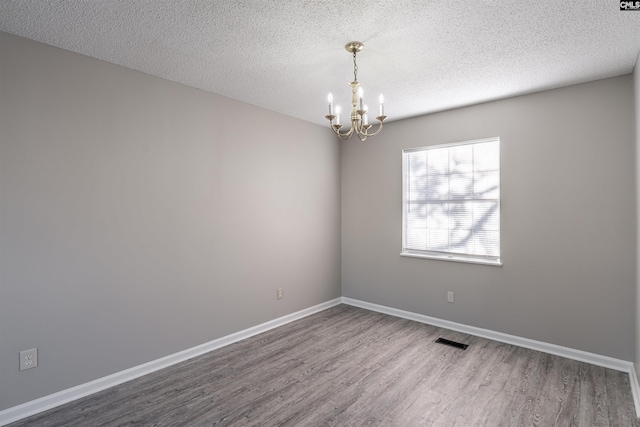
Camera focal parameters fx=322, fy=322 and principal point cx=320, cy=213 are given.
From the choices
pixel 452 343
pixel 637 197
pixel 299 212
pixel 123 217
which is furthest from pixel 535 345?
pixel 123 217

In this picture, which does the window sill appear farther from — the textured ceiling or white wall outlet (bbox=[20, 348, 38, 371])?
white wall outlet (bbox=[20, 348, 38, 371])

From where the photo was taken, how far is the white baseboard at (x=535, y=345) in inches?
105

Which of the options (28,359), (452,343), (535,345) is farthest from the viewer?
(452,343)

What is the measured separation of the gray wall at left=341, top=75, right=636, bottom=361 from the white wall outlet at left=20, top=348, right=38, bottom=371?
364 cm

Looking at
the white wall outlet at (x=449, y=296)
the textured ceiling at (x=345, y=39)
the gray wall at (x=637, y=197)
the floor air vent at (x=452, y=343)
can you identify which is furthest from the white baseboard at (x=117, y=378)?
the gray wall at (x=637, y=197)

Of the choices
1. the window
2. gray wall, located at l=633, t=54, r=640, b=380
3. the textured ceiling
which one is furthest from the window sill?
the textured ceiling

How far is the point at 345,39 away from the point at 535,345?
334 centimetres

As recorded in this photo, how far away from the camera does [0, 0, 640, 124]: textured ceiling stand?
189 cm

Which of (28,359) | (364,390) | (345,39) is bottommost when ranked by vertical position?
(364,390)

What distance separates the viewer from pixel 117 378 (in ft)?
8.55

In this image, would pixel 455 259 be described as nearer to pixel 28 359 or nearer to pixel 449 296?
pixel 449 296

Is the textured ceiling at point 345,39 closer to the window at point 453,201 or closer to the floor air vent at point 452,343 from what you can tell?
the window at point 453,201

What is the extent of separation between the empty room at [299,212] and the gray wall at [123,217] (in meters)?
0.02

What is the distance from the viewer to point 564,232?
3.05 metres
